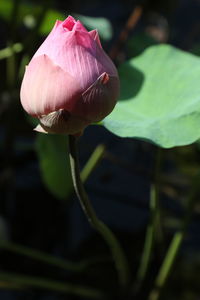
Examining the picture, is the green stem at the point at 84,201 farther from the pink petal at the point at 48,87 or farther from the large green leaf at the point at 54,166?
the large green leaf at the point at 54,166

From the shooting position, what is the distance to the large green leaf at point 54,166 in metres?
1.03

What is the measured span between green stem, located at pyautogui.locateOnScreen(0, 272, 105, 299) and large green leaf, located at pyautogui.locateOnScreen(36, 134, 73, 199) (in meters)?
0.16

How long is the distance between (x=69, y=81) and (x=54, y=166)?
19.0 inches

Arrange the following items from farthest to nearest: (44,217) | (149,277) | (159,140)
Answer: (44,217)
(149,277)
(159,140)

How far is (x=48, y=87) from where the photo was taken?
0.57m

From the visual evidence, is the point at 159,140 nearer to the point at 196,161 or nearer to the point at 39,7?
the point at 39,7

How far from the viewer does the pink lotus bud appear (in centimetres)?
56

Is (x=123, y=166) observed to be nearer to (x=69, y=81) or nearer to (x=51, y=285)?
(x=51, y=285)

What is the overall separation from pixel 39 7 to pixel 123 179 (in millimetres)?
498

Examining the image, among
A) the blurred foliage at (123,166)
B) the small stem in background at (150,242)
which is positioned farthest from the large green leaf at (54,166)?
the small stem in background at (150,242)

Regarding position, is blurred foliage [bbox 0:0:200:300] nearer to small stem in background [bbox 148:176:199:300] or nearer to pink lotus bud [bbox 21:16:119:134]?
small stem in background [bbox 148:176:199:300]

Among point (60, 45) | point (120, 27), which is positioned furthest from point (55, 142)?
point (120, 27)

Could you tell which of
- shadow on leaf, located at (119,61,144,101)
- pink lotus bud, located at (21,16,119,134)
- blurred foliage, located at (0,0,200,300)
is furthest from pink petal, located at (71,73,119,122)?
shadow on leaf, located at (119,61,144,101)

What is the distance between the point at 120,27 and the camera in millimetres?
1951
